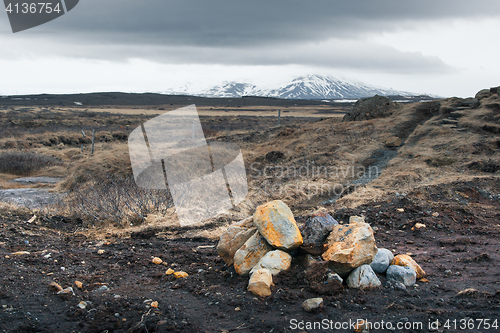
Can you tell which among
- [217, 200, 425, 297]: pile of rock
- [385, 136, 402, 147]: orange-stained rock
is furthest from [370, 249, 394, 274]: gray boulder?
[385, 136, 402, 147]: orange-stained rock

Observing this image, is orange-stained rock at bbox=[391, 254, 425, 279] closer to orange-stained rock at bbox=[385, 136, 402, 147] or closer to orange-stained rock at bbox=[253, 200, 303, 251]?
orange-stained rock at bbox=[253, 200, 303, 251]

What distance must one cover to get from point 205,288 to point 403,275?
7.30 ft

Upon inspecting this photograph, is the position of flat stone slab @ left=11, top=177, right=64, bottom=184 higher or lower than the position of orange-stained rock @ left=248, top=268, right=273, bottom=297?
lower

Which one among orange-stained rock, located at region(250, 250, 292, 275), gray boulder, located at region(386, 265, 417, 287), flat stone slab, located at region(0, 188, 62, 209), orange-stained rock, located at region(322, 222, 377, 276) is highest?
orange-stained rock, located at region(322, 222, 377, 276)

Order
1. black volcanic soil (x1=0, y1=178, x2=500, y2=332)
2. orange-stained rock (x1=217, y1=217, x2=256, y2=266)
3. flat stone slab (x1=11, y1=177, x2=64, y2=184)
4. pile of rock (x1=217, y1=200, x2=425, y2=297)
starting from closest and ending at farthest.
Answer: black volcanic soil (x1=0, y1=178, x2=500, y2=332) < pile of rock (x1=217, y1=200, x2=425, y2=297) < orange-stained rock (x1=217, y1=217, x2=256, y2=266) < flat stone slab (x1=11, y1=177, x2=64, y2=184)

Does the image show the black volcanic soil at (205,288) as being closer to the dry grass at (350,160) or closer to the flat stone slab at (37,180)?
the dry grass at (350,160)

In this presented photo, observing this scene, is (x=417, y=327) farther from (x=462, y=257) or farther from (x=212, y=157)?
(x=212, y=157)

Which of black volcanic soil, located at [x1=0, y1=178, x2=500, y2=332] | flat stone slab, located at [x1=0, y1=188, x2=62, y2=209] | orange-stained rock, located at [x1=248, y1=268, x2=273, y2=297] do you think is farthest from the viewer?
flat stone slab, located at [x1=0, y1=188, x2=62, y2=209]

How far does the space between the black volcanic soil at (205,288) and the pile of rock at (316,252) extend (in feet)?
0.45

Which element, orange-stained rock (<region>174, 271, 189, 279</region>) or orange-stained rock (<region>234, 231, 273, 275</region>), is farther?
orange-stained rock (<region>174, 271, 189, 279</region>)

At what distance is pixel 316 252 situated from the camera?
13.1 ft

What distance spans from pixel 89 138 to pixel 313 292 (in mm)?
24247

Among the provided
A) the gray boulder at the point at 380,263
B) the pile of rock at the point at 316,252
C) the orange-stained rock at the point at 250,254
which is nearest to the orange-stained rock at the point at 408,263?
the pile of rock at the point at 316,252

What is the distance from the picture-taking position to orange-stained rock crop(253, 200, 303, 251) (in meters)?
3.94
